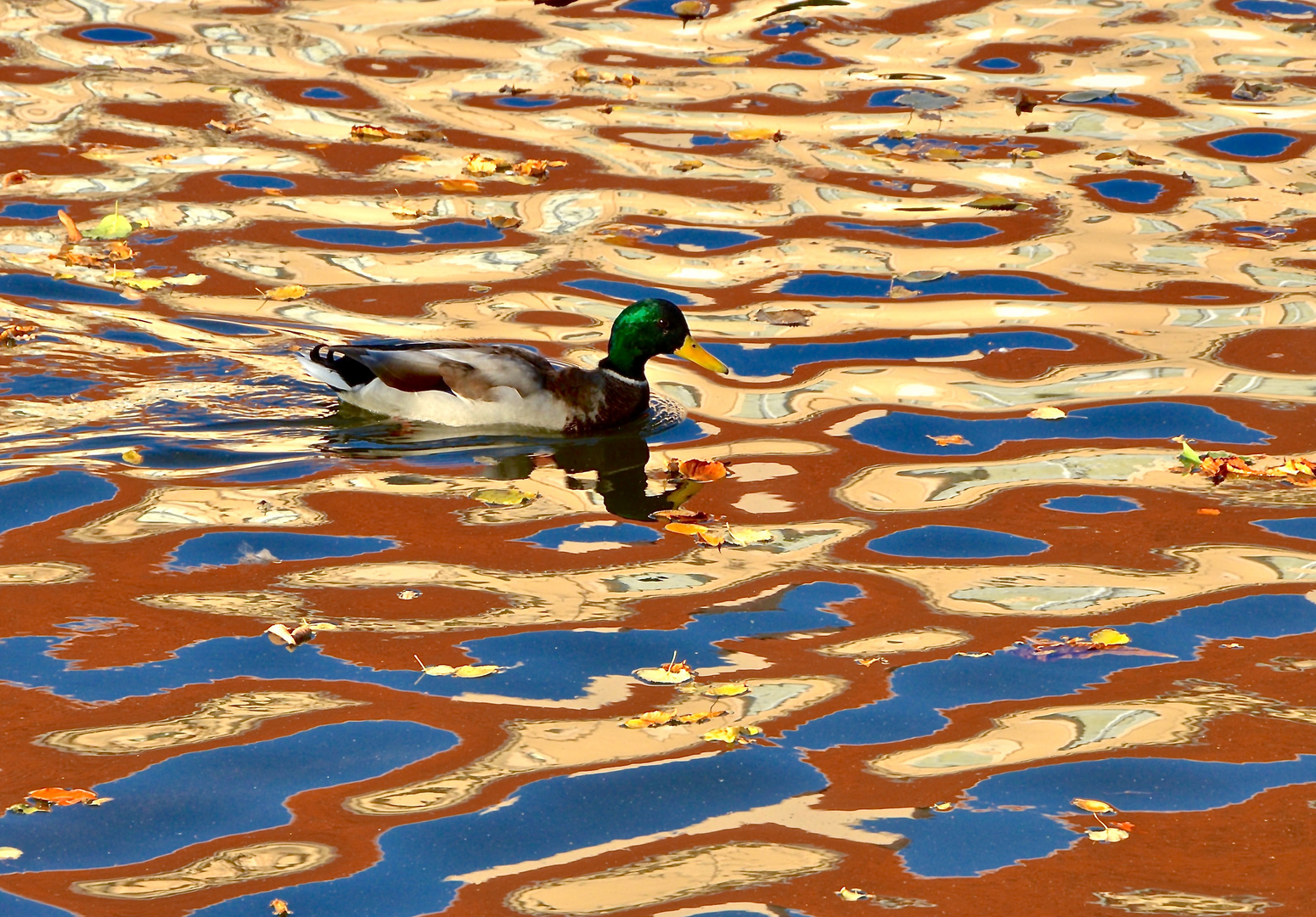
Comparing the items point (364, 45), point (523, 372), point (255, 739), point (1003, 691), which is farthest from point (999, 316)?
point (364, 45)

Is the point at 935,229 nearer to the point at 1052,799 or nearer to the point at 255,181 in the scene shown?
the point at 255,181

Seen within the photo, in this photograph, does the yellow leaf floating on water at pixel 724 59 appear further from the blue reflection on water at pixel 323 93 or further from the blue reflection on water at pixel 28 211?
the blue reflection on water at pixel 28 211

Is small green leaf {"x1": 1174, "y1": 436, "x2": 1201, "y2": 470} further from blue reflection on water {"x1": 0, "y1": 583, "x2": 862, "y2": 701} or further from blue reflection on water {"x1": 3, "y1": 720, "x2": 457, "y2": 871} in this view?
blue reflection on water {"x1": 3, "y1": 720, "x2": 457, "y2": 871}

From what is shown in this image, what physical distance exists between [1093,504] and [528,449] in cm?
261

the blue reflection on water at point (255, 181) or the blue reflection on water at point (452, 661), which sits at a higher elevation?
the blue reflection on water at point (255, 181)

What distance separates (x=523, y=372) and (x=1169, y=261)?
15.0ft

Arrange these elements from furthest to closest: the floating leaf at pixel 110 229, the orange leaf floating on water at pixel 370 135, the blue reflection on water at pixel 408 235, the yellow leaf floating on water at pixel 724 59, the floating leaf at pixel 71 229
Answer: the yellow leaf floating on water at pixel 724 59 → the orange leaf floating on water at pixel 370 135 → the blue reflection on water at pixel 408 235 → the floating leaf at pixel 110 229 → the floating leaf at pixel 71 229

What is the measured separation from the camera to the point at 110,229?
1046 cm

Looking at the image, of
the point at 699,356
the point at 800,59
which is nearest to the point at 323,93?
the point at 800,59

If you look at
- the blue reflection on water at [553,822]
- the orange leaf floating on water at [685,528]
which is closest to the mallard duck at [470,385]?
the orange leaf floating on water at [685,528]

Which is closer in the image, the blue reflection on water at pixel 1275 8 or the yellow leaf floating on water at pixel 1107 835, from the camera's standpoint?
the yellow leaf floating on water at pixel 1107 835

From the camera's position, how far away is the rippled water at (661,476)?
180 inches

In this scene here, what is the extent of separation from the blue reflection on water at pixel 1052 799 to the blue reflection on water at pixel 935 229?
20.6 ft

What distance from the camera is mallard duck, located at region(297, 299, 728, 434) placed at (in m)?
8.16
